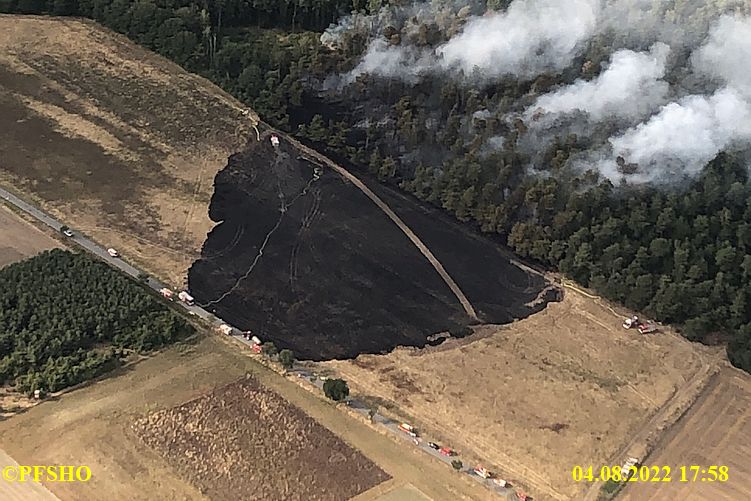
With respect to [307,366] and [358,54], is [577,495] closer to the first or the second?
[307,366]

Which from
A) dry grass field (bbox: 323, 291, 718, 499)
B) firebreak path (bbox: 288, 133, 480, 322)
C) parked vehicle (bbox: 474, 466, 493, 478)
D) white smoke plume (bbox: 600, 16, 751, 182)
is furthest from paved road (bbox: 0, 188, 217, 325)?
white smoke plume (bbox: 600, 16, 751, 182)

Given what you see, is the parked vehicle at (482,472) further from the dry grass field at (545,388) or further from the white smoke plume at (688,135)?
the white smoke plume at (688,135)

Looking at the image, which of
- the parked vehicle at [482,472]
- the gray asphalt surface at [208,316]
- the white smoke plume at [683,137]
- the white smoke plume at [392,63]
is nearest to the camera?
the parked vehicle at [482,472]

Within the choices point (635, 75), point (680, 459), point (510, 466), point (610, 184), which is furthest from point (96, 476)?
point (635, 75)

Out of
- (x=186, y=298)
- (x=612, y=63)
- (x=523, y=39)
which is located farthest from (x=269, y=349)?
(x=523, y=39)

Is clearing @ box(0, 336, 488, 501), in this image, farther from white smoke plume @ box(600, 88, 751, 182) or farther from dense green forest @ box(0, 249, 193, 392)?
white smoke plume @ box(600, 88, 751, 182)

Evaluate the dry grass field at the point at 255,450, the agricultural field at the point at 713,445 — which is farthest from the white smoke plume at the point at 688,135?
the dry grass field at the point at 255,450

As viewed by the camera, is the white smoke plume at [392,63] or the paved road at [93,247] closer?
the paved road at [93,247]
